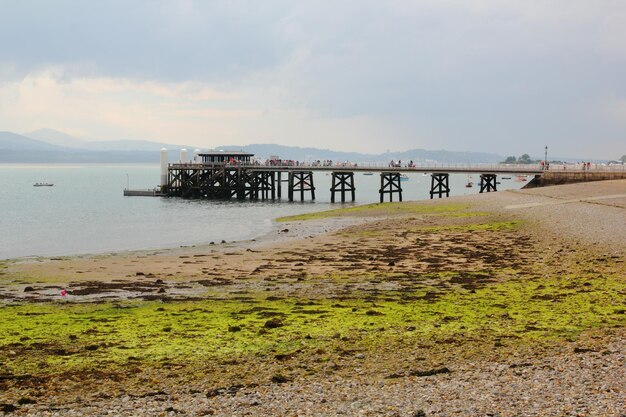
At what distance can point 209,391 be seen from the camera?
11.0 meters

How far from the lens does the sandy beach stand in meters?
10.4

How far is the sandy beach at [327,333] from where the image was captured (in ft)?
34.0

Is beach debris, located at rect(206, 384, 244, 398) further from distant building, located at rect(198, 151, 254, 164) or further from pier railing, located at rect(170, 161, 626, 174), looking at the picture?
distant building, located at rect(198, 151, 254, 164)

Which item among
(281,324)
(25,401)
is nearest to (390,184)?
(281,324)

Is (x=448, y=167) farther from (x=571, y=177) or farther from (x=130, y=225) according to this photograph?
(x=130, y=225)

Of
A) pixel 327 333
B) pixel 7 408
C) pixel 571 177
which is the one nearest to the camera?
pixel 7 408

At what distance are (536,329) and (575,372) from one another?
3.29 m

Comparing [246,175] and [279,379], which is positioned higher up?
[246,175]

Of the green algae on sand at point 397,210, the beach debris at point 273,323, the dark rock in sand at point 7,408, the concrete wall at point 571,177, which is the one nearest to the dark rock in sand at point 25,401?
the dark rock in sand at point 7,408

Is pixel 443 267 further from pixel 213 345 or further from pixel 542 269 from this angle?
pixel 213 345

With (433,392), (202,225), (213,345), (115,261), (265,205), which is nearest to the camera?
(433,392)

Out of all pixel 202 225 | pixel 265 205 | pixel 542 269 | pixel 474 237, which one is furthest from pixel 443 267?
pixel 265 205

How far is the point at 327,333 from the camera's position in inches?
573

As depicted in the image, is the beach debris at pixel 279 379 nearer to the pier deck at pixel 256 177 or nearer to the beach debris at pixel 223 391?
the beach debris at pixel 223 391
